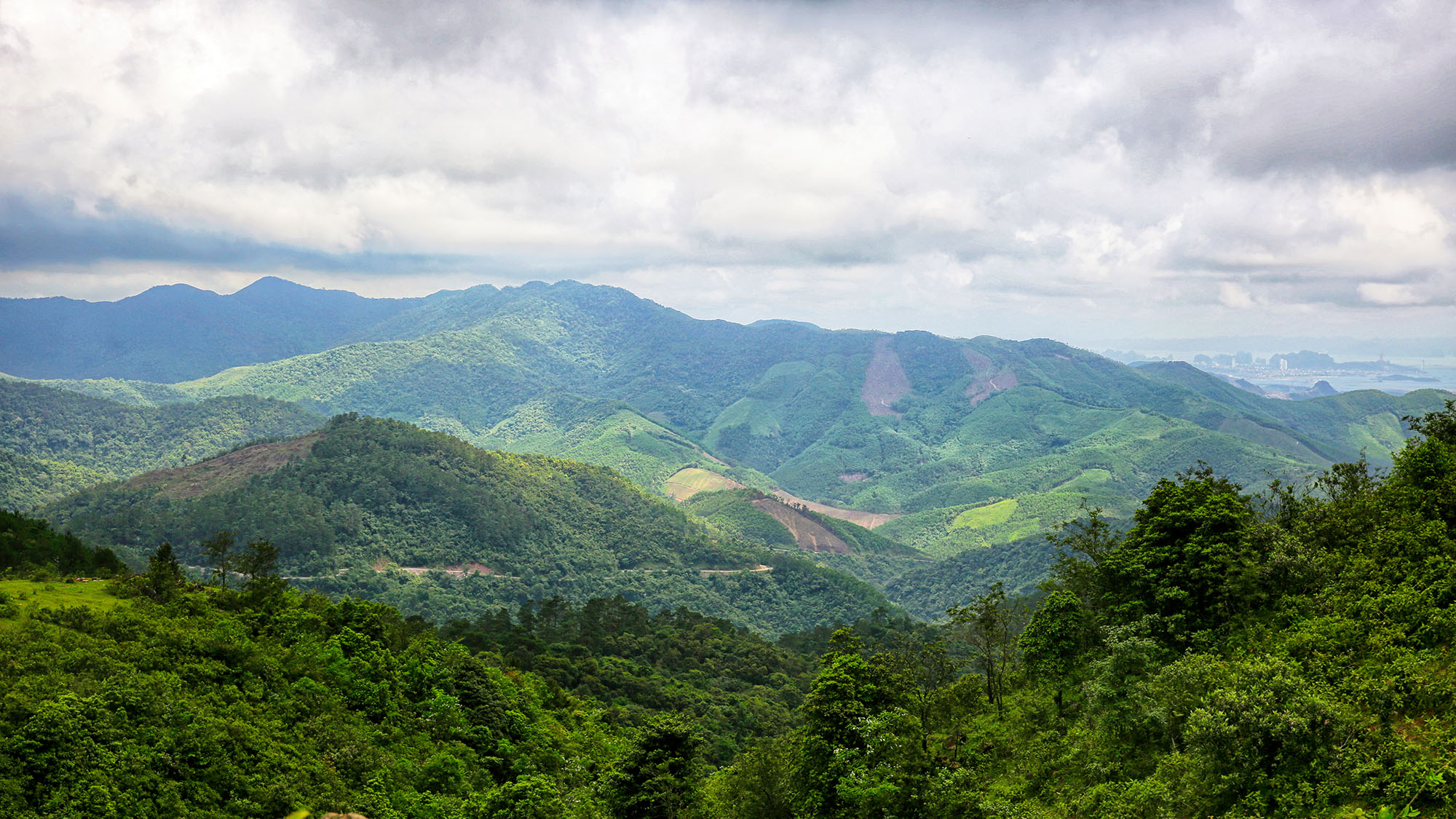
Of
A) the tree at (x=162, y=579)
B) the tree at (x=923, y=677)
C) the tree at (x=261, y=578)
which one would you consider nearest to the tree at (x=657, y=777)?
the tree at (x=923, y=677)

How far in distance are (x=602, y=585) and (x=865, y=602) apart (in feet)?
193

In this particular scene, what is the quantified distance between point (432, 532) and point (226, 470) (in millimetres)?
50450

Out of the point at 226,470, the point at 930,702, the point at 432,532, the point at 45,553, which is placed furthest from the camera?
the point at 226,470

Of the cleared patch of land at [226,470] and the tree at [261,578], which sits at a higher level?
the tree at [261,578]

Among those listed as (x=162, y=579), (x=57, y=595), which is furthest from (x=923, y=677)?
(x=57, y=595)

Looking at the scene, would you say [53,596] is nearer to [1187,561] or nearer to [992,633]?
[992,633]

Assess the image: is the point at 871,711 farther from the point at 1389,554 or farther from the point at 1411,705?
the point at 1389,554

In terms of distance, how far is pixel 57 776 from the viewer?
965 inches

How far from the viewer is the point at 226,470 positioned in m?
168

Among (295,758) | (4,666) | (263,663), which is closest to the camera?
(4,666)

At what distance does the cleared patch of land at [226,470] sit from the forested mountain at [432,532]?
0.45 metres

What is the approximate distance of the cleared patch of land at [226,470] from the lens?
160m

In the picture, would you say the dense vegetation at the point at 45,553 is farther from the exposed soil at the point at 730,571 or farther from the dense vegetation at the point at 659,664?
the exposed soil at the point at 730,571

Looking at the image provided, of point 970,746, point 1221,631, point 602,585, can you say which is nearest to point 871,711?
point 970,746
